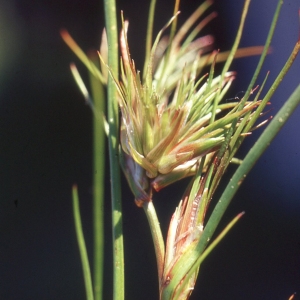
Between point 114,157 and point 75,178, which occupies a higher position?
point 114,157

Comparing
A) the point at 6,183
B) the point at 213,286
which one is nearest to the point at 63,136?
the point at 6,183

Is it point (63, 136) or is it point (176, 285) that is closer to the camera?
point (176, 285)

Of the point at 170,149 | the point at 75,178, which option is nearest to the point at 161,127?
the point at 170,149

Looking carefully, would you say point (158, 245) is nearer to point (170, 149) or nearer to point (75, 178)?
point (170, 149)

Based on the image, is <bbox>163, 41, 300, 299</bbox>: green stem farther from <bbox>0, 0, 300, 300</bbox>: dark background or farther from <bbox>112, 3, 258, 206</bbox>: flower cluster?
<bbox>0, 0, 300, 300</bbox>: dark background

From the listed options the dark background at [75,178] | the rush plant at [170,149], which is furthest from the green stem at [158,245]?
the dark background at [75,178]

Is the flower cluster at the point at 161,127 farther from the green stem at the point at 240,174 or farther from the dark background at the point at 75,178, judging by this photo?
the dark background at the point at 75,178

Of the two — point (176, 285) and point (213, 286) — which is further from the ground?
point (176, 285)

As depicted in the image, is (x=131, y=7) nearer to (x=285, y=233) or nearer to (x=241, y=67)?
(x=241, y=67)
